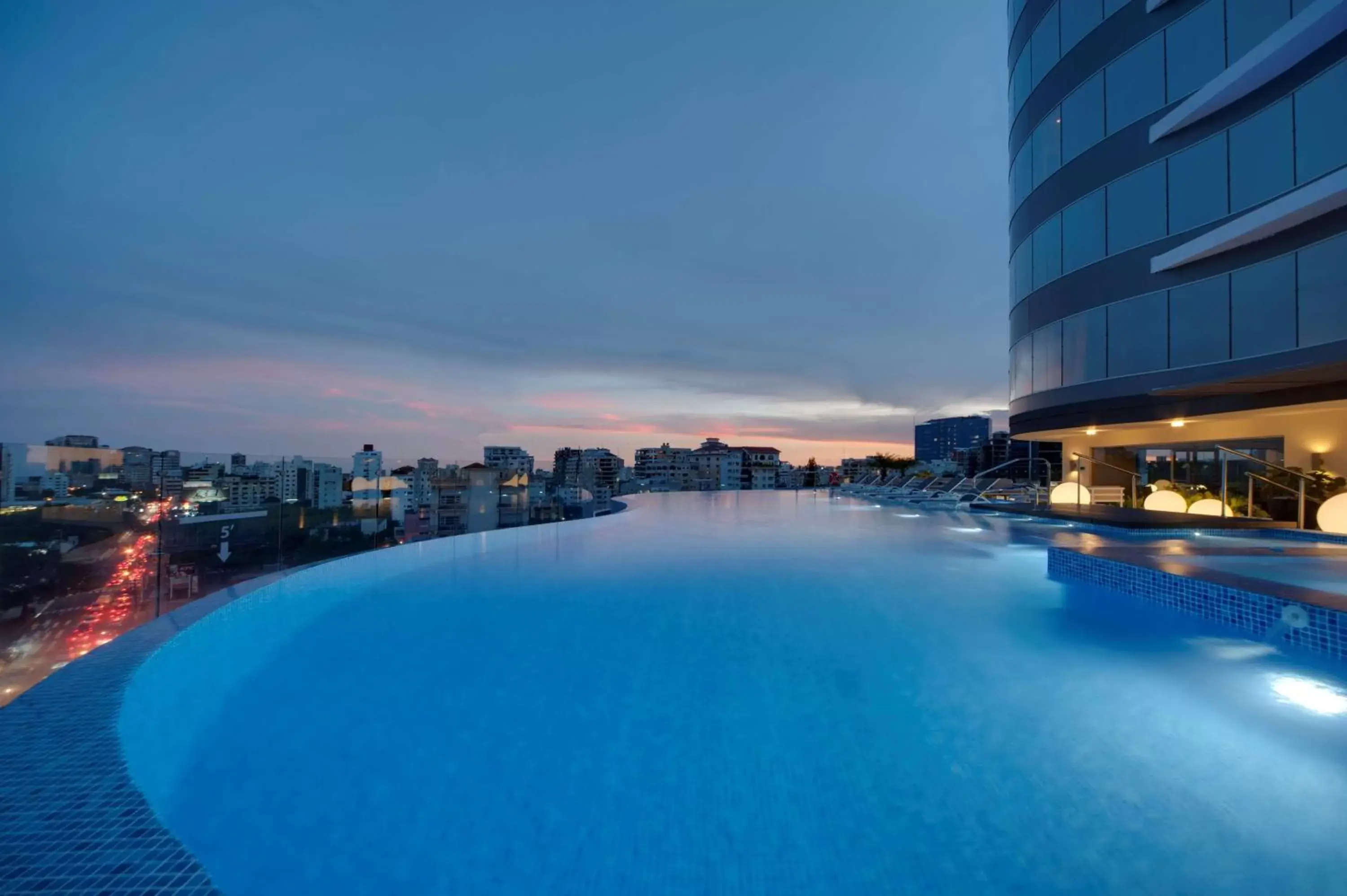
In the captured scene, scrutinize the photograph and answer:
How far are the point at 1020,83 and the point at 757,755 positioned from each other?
63.6ft

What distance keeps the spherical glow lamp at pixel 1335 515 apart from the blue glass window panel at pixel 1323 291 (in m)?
2.44

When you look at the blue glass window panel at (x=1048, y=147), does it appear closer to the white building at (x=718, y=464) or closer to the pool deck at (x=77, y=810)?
the pool deck at (x=77, y=810)

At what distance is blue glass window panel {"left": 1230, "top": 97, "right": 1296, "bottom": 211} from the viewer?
9688 mm

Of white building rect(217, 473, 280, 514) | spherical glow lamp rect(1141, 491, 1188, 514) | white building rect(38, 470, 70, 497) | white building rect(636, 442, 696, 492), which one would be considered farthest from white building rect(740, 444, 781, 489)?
white building rect(38, 470, 70, 497)

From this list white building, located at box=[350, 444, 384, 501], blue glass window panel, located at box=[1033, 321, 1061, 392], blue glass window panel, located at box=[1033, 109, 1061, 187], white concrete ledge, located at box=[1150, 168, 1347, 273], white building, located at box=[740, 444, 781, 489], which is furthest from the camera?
white building, located at box=[740, 444, 781, 489]

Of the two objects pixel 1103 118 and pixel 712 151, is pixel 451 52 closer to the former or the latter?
pixel 712 151

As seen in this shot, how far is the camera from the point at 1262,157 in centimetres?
1013

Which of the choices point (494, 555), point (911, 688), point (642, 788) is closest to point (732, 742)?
point (642, 788)

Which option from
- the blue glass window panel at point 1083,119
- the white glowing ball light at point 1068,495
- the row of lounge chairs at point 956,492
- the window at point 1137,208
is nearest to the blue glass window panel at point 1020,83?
the blue glass window panel at point 1083,119

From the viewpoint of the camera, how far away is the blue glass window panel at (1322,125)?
8.80m

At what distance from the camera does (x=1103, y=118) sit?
13.2 m

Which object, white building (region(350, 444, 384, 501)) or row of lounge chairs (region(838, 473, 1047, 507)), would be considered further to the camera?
row of lounge chairs (region(838, 473, 1047, 507))

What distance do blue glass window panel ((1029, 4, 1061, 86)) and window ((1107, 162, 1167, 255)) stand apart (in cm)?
406

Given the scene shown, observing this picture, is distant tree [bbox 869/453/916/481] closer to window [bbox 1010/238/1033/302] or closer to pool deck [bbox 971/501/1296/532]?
window [bbox 1010/238/1033/302]
